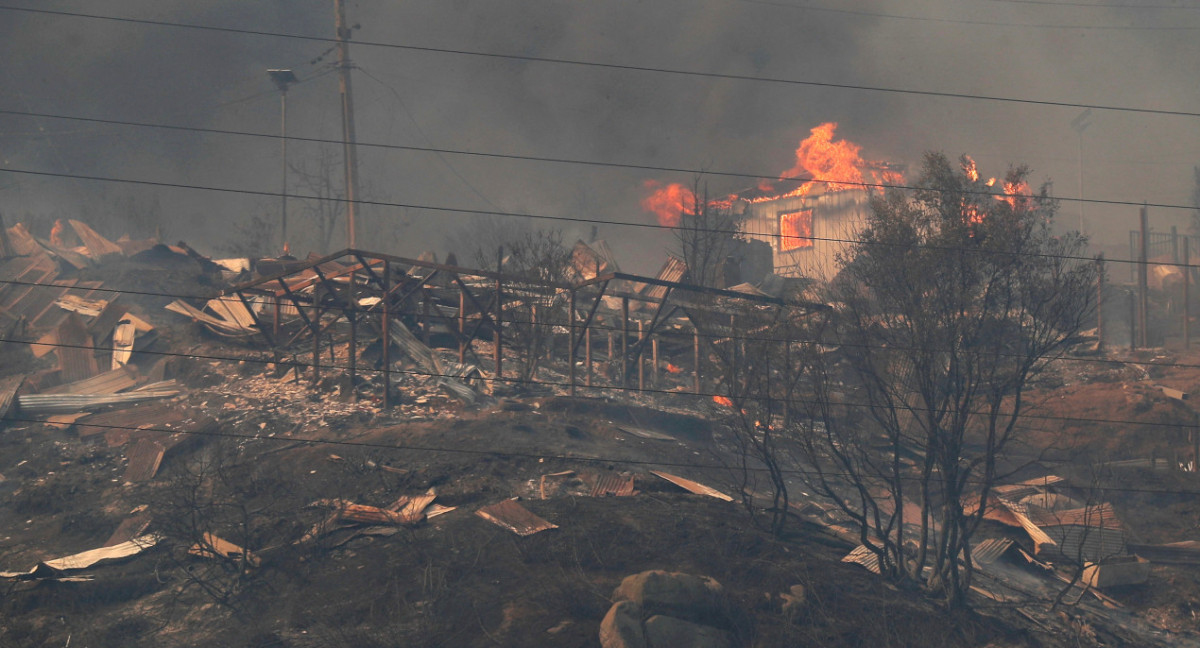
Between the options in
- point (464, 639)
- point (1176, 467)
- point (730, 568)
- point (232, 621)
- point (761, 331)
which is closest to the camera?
point (464, 639)

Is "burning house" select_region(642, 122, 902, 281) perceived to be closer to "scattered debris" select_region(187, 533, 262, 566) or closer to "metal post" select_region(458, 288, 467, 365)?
"metal post" select_region(458, 288, 467, 365)

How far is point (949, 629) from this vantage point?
34.2 feet

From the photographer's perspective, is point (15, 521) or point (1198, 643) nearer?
point (1198, 643)

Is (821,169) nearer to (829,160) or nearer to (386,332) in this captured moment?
(829,160)

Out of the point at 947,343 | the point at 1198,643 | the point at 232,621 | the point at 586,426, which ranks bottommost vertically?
the point at 1198,643

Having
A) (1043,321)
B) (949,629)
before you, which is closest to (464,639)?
(949,629)

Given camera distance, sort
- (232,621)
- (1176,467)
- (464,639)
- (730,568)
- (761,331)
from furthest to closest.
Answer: (1176,467)
(761,331)
(730,568)
(232,621)
(464,639)

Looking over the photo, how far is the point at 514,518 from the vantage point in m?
12.1

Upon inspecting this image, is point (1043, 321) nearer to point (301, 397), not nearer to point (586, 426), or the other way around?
point (586, 426)

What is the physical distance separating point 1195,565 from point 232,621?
16.1 metres

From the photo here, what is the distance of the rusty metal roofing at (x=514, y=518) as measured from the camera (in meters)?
11.8

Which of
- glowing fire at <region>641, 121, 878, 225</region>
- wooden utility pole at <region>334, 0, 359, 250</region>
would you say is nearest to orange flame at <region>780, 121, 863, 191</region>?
glowing fire at <region>641, 121, 878, 225</region>

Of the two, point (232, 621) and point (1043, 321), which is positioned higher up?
point (1043, 321)

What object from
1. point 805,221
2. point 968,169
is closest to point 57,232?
point 805,221
